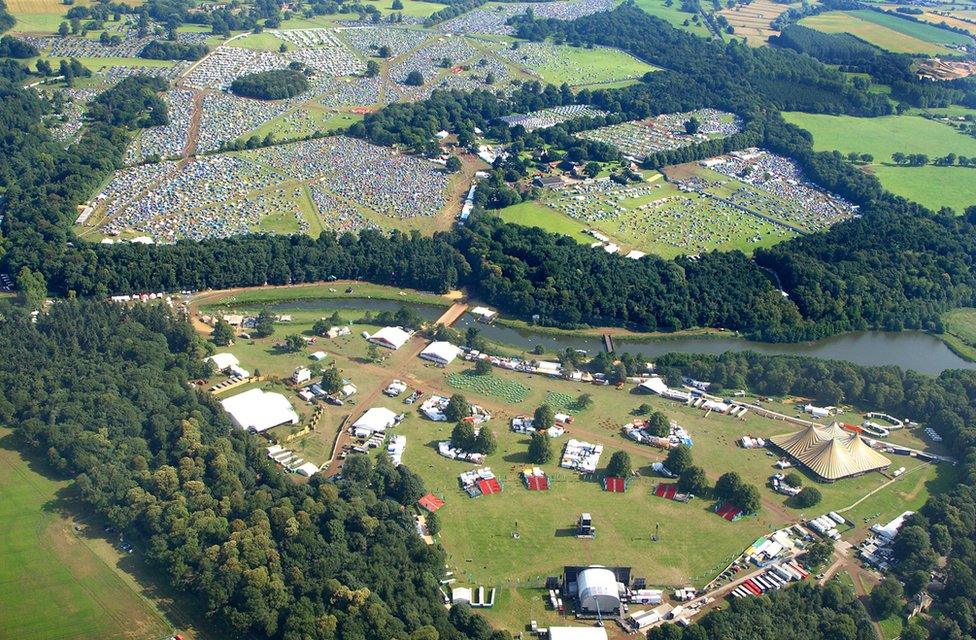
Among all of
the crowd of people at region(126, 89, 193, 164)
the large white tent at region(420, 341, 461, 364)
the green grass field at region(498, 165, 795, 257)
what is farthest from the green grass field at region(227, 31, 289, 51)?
the large white tent at region(420, 341, 461, 364)

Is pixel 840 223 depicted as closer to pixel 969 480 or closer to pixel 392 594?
pixel 969 480

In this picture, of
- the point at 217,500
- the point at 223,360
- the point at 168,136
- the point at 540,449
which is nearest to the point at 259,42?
the point at 168,136

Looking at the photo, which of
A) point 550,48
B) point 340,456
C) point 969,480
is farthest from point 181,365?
point 550,48

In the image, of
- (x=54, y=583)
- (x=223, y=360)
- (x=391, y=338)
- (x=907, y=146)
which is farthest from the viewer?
(x=907, y=146)

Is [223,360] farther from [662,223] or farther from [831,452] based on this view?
[662,223]

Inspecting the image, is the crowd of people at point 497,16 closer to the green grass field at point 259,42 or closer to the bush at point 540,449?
the green grass field at point 259,42

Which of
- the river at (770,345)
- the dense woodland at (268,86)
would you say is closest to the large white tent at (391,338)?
the river at (770,345)

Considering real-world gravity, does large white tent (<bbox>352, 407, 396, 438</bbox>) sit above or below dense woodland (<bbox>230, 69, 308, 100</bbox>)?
below

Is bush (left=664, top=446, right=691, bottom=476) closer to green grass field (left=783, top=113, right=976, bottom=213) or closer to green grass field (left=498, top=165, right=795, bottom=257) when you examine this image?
green grass field (left=498, top=165, right=795, bottom=257)
